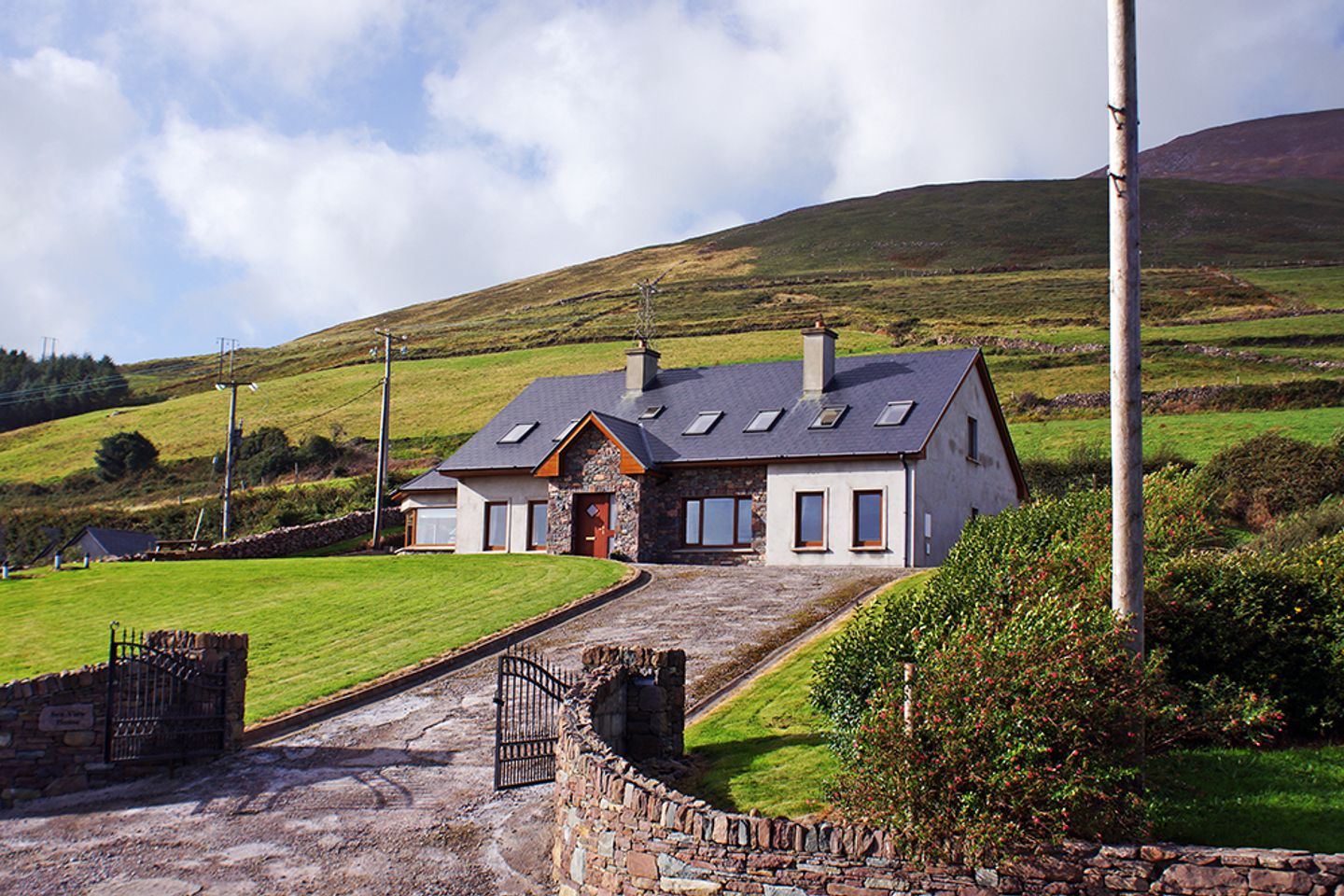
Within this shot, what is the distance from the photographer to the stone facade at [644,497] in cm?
3678

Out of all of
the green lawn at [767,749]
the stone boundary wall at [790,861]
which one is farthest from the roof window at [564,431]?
the stone boundary wall at [790,861]

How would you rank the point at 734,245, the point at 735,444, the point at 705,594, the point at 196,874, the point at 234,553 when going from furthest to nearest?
the point at 734,245 → the point at 234,553 → the point at 735,444 → the point at 705,594 → the point at 196,874

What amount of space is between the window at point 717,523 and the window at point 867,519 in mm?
3451

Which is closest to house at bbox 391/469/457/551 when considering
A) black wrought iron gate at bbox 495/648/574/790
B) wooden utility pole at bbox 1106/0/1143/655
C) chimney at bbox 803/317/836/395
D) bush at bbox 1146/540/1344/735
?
chimney at bbox 803/317/836/395

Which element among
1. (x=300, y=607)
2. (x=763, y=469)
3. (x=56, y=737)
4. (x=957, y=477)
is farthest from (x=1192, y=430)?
(x=56, y=737)

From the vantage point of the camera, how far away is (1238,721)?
11.1 meters

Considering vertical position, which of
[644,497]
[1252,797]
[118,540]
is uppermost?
[644,497]

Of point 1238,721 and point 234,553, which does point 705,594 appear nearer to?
point 1238,721

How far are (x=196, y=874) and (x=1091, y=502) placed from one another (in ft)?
43.4

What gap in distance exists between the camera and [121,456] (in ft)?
269

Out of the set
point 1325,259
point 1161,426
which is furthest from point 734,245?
point 1161,426

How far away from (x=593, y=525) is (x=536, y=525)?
2965 mm

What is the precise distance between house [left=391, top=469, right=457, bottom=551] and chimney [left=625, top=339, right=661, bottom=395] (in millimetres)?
7449

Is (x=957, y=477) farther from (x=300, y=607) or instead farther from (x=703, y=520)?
(x=300, y=607)
